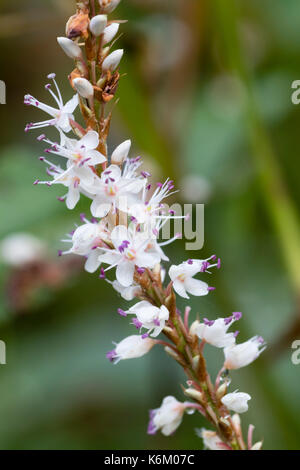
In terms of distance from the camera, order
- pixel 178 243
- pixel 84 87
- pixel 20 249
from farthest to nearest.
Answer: pixel 178 243 → pixel 20 249 → pixel 84 87

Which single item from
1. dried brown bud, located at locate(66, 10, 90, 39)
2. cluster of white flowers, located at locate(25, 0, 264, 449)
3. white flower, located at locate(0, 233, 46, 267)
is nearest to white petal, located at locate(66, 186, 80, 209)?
cluster of white flowers, located at locate(25, 0, 264, 449)

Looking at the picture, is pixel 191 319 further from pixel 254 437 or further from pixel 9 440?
pixel 9 440

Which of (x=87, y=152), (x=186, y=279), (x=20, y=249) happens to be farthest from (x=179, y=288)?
(x=20, y=249)

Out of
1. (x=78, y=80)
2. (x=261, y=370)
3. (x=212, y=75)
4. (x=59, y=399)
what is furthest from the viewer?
(x=212, y=75)

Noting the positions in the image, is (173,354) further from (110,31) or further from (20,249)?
(20,249)
